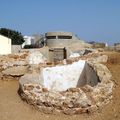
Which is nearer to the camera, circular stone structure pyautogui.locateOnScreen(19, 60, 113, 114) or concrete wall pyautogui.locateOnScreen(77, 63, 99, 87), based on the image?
circular stone structure pyautogui.locateOnScreen(19, 60, 113, 114)

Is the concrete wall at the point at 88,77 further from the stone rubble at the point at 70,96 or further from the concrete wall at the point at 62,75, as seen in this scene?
the stone rubble at the point at 70,96

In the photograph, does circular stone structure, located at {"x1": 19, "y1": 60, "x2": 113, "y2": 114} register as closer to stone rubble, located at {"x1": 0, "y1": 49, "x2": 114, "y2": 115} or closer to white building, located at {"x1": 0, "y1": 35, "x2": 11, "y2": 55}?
stone rubble, located at {"x1": 0, "y1": 49, "x2": 114, "y2": 115}

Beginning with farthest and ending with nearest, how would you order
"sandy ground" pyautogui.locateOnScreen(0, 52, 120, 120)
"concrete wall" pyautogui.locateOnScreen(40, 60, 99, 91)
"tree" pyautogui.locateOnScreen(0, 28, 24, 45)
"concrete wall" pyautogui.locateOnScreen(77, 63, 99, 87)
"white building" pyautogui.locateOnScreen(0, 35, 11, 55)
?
1. "tree" pyautogui.locateOnScreen(0, 28, 24, 45)
2. "white building" pyautogui.locateOnScreen(0, 35, 11, 55)
3. "concrete wall" pyautogui.locateOnScreen(40, 60, 99, 91)
4. "concrete wall" pyautogui.locateOnScreen(77, 63, 99, 87)
5. "sandy ground" pyautogui.locateOnScreen(0, 52, 120, 120)

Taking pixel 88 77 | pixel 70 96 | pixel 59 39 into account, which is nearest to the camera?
pixel 70 96

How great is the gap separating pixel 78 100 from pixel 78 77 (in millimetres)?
3300

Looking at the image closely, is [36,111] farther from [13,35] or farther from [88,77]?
[13,35]

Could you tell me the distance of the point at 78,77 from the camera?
35.8 feet

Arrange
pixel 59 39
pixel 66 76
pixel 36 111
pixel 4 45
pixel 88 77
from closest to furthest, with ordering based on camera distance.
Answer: pixel 36 111, pixel 88 77, pixel 66 76, pixel 4 45, pixel 59 39

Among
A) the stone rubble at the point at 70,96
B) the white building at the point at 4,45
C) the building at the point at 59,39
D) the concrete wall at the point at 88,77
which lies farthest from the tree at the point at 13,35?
the stone rubble at the point at 70,96

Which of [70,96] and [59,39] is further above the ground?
[59,39]

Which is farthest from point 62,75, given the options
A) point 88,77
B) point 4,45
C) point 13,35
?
point 13,35

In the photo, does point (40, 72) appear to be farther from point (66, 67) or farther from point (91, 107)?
point (91, 107)

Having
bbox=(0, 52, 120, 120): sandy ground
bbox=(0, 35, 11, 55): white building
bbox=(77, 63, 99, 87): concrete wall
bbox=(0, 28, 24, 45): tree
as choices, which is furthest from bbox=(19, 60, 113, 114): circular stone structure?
bbox=(0, 28, 24, 45): tree

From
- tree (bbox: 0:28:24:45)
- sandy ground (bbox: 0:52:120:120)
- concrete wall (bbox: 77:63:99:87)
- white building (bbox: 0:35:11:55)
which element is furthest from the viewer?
tree (bbox: 0:28:24:45)
